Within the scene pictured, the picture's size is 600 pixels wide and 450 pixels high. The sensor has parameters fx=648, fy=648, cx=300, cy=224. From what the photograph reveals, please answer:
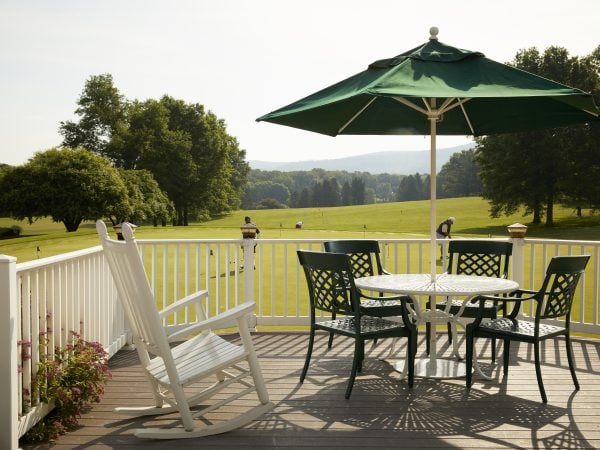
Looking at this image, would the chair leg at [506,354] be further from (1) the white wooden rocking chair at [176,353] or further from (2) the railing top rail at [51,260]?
(2) the railing top rail at [51,260]

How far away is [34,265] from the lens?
11.3 feet

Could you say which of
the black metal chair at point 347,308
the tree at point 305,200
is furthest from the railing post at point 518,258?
the tree at point 305,200

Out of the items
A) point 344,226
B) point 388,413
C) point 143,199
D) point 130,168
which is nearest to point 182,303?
point 388,413

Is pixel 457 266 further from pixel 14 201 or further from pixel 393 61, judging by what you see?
pixel 14 201

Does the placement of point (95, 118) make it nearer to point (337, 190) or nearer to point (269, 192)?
point (337, 190)

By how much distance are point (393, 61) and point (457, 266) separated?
2129 millimetres

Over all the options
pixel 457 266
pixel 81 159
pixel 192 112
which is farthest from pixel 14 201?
pixel 457 266

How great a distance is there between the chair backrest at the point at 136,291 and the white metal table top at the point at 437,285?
1477 mm

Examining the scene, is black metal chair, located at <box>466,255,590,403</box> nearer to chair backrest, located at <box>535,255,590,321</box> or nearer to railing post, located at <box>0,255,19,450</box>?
chair backrest, located at <box>535,255,590,321</box>

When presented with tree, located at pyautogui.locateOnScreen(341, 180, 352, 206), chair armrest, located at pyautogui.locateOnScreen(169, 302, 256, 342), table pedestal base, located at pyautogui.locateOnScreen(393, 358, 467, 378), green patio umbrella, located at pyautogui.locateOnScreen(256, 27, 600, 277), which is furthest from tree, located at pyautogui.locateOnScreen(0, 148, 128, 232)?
tree, located at pyautogui.locateOnScreen(341, 180, 352, 206)

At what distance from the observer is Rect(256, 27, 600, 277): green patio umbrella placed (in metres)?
3.83

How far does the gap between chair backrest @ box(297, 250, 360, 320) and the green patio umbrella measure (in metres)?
0.74

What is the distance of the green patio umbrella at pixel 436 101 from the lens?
3.83m

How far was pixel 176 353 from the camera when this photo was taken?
377cm
